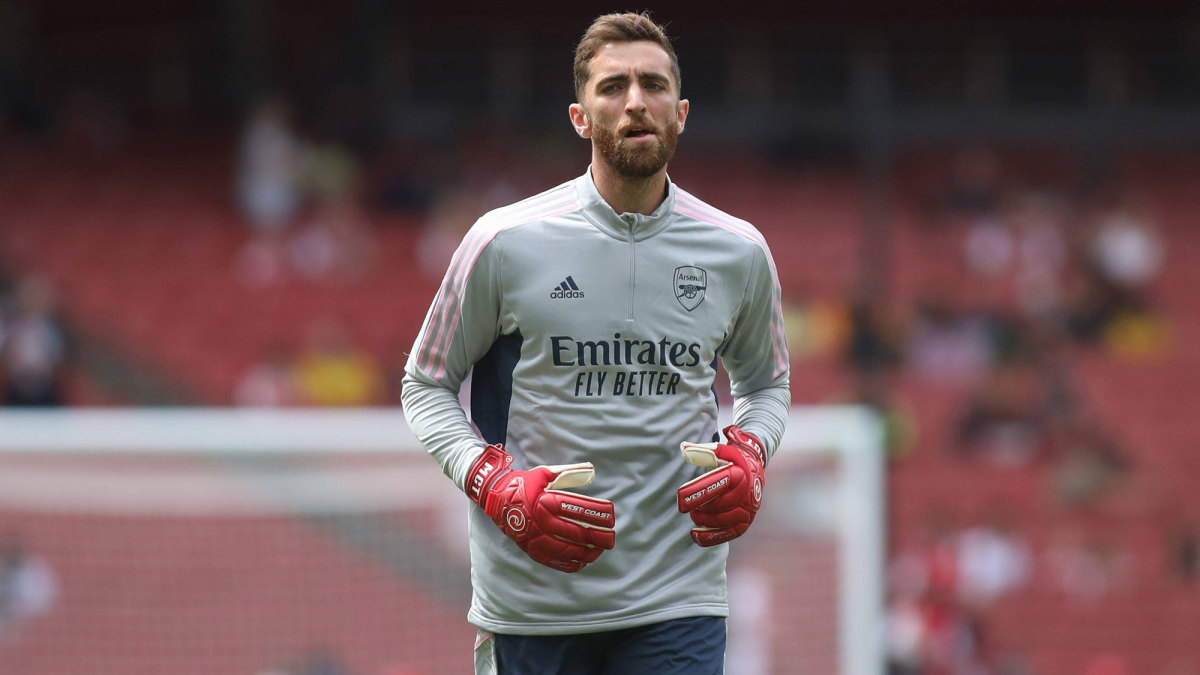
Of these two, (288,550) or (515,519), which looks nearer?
(515,519)

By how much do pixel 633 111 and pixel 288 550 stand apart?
354cm

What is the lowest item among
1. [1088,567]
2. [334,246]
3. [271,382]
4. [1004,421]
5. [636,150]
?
[1088,567]

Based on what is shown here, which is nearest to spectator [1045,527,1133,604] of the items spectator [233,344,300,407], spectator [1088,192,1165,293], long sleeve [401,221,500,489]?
spectator [1088,192,1165,293]

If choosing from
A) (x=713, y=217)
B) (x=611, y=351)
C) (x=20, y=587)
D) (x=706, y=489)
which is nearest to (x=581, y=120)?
(x=713, y=217)

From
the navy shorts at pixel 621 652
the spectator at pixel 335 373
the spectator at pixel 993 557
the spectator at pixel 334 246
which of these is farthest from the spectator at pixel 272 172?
the navy shorts at pixel 621 652

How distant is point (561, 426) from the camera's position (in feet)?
9.35

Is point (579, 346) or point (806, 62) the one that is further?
point (806, 62)

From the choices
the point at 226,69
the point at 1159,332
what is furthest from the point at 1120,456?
the point at 226,69

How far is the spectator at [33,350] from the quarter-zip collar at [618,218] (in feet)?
30.5

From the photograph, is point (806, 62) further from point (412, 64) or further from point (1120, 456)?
point (1120, 456)

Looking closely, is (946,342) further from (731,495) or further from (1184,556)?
(731,495)

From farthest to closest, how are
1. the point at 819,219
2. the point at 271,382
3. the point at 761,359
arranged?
the point at 819,219 → the point at 271,382 → the point at 761,359

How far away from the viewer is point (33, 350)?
38.1 feet

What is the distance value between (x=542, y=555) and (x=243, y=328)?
10981 mm
